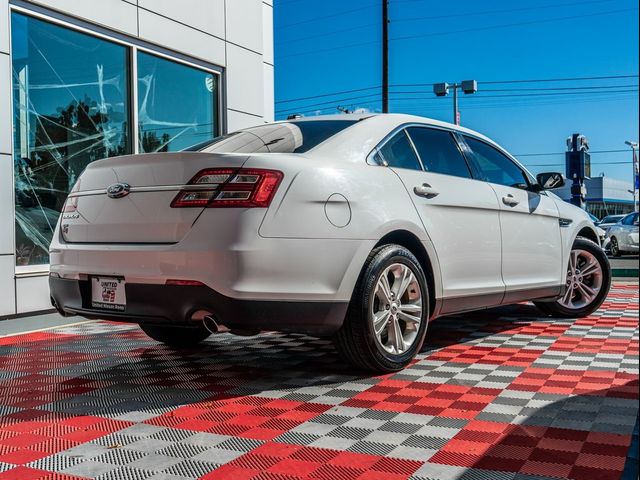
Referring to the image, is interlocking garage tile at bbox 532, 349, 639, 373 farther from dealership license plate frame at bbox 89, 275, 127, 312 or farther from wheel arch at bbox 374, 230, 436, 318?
dealership license plate frame at bbox 89, 275, 127, 312

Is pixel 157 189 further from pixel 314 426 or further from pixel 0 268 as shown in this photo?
pixel 0 268

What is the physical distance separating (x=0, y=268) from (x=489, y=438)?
18.5 feet

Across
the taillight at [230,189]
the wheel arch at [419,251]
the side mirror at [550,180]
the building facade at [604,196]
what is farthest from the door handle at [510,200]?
the building facade at [604,196]

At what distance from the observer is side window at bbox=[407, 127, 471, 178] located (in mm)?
4785

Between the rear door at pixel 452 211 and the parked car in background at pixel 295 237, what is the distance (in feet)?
0.04

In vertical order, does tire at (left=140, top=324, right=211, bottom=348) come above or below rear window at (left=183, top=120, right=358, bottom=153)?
below

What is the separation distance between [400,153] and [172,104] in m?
6.12

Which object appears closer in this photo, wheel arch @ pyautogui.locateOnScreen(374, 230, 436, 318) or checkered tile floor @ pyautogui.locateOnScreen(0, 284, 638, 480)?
checkered tile floor @ pyautogui.locateOnScreen(0, 284, 638, 480)

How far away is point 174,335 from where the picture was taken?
17.3 feet

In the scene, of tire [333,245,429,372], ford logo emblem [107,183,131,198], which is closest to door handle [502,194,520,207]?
tire [333,245,429,372]

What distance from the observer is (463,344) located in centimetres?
533

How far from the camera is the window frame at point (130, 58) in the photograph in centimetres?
738

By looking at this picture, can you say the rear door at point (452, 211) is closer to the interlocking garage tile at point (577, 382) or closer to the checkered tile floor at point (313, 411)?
the checkered tile floor at point (313, 411)

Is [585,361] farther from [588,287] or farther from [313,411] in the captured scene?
[588,287]
